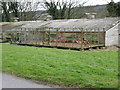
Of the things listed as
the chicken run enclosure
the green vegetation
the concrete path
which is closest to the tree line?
the green vegetation

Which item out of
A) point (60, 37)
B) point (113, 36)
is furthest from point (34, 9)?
point (113, 36)

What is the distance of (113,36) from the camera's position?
18.8 meters

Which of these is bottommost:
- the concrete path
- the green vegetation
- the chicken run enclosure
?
the concrete path

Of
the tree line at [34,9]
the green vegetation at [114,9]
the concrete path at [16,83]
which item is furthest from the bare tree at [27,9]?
the concrete path at [16,83]

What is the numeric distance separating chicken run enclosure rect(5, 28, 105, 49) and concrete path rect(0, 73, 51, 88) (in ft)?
33.4

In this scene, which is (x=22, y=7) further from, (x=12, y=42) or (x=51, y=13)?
(x=12, y=42)

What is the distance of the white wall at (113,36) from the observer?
18391 mm

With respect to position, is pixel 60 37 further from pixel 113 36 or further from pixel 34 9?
pixel 34 9

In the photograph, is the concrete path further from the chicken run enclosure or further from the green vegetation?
the green vegetation

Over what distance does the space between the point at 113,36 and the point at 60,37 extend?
515cm

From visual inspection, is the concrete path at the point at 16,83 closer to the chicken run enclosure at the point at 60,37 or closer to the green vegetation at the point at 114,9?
the chicken run enclosure at the point at 60,37

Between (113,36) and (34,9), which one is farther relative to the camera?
Result: (34,9)

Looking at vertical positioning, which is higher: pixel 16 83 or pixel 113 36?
pixel 113 36

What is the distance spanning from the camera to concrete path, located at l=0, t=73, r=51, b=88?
6.17m
